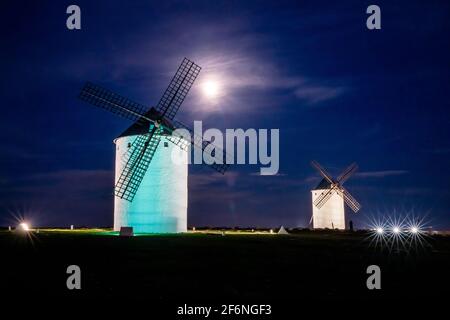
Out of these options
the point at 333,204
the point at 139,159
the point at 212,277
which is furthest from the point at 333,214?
the point at 212,277

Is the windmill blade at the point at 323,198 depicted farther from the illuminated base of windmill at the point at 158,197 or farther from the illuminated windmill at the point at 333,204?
the illuminated base of windmill at the point at 158,197

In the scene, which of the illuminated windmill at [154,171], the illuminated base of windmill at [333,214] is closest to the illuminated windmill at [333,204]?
the illuminated base of windmill at [333,214]

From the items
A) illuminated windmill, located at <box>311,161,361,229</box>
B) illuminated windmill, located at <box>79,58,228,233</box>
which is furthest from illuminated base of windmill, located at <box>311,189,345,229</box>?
illuminated windmill, located at <box>79,58,228,233</box>

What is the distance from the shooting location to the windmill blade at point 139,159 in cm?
2966

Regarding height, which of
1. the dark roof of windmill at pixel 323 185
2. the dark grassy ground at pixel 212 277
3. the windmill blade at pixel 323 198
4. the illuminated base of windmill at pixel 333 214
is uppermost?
the dark roof of windmill at pixel 323 185

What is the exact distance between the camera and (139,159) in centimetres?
2986

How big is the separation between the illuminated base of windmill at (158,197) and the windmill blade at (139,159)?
65 centimetres

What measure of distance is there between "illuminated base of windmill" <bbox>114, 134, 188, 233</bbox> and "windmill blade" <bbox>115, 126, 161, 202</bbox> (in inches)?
25.5

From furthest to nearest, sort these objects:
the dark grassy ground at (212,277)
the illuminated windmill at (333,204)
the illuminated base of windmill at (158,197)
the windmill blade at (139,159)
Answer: the illuminated windmill at (333,204), the illuminated base of windmill at (158,197), the windmill blade at (139,159), the dark grassy ground at (212,277)
